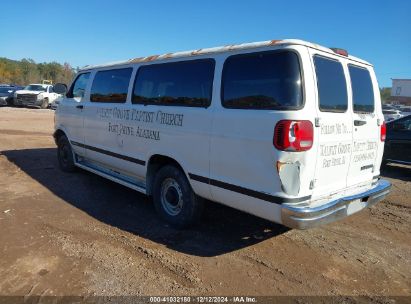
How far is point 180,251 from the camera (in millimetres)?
4207

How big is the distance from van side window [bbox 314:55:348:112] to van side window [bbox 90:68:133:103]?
2864 mm

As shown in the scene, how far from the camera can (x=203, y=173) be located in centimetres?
423

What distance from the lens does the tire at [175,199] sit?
4609 mm

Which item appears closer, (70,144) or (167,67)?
(167,67)

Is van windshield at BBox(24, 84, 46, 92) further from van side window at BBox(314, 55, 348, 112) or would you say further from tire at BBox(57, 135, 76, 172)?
van side window at BBox(314, 55, 348, 112)

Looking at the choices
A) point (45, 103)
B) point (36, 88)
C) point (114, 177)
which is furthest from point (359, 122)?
point (36, 88)

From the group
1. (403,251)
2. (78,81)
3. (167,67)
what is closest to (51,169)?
(78,81)

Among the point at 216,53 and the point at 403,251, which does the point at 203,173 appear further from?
the point at 403,251

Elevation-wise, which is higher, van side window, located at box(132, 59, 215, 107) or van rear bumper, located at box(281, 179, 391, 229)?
van side window, located at box(132, 59, 215, 107)

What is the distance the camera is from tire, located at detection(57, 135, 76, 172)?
23.8 feet

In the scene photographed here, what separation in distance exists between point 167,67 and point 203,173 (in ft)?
5.16

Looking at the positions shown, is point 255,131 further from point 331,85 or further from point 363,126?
point 363,126

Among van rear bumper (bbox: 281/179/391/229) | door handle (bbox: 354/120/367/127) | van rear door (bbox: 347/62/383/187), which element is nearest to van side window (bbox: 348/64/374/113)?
van rear door (bbox: 347/62/383/187)

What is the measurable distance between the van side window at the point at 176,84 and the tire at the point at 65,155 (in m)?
2.63
